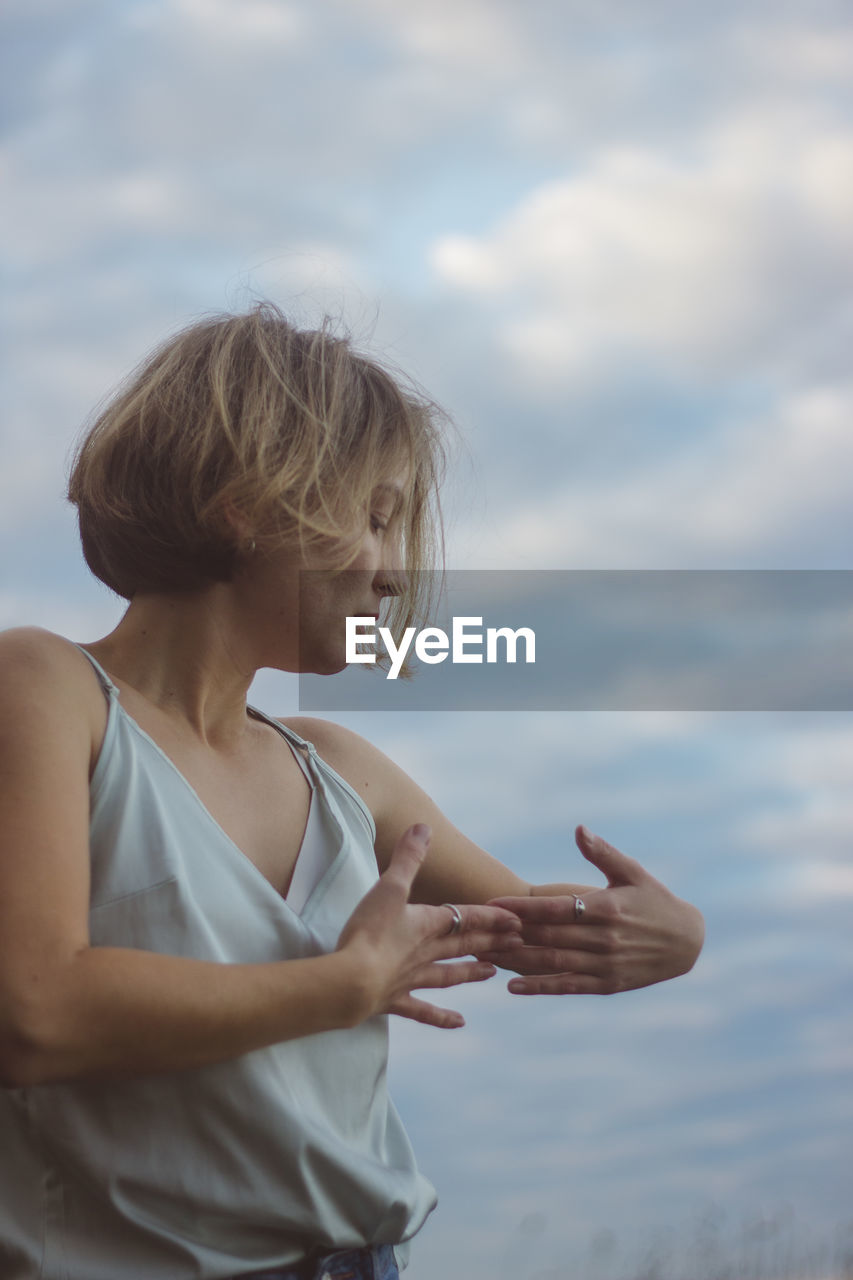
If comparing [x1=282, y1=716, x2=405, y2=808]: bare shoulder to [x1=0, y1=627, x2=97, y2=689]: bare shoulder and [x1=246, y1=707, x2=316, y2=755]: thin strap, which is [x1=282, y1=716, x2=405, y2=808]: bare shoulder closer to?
[x1=246, y1=707, x2=316, y2=755]: thin strap

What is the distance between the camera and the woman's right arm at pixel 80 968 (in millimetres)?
1516

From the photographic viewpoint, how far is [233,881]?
1850 millimetres

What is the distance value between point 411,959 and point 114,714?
569mm

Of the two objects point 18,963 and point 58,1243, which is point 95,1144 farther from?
point 18,963

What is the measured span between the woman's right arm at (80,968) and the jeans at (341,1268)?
0.34 meters

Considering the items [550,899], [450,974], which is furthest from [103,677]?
[550,899]

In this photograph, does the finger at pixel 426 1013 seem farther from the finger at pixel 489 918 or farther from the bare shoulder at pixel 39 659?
the bare shoulder at pixel 39 659

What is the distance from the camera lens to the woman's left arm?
2.19m

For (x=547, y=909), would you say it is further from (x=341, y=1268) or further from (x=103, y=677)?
(x=103, y=677)

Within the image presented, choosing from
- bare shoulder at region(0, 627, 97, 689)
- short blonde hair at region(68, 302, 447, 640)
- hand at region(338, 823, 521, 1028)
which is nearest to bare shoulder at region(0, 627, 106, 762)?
bare shoulder at region(0, 627, 97, 689)

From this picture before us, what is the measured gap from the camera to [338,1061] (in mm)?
1844

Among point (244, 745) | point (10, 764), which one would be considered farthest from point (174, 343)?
point (10, 764)

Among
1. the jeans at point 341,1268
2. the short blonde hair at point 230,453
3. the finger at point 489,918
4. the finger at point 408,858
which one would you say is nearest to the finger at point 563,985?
the finger at point 489,918

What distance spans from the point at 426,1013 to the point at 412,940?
240mm
